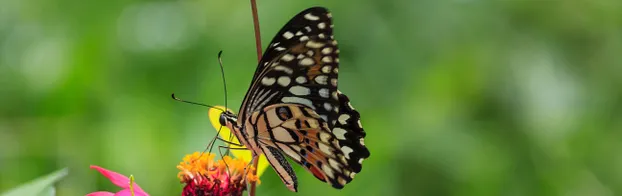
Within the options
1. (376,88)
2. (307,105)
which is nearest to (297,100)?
(307,105)

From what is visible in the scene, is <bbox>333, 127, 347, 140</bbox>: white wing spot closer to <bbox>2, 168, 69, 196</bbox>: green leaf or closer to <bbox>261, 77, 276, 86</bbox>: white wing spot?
<bbox>261, 77, 276, 86</bbox>: white wing spot

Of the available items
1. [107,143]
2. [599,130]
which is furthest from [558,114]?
[107,143]

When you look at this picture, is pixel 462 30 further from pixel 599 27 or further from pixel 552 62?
pixel 599 27

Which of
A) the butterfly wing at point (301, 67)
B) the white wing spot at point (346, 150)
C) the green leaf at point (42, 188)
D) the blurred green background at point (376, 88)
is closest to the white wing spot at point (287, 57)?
the butterfly wing at point (301, 67)

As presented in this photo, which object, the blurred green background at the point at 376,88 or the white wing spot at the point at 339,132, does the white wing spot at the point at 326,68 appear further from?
the blurred green background at the point at 376,88

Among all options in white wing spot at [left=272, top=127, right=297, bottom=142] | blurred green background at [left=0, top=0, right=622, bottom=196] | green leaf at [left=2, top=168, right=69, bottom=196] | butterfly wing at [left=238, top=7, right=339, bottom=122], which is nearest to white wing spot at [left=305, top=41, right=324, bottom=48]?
butterfly wing at [left=238, top=7, right=339, bottom=122]

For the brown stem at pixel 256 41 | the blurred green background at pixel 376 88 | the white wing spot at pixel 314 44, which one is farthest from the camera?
the blurred green background at pixel 376 88

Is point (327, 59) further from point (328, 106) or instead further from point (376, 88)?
point (376, 88)
